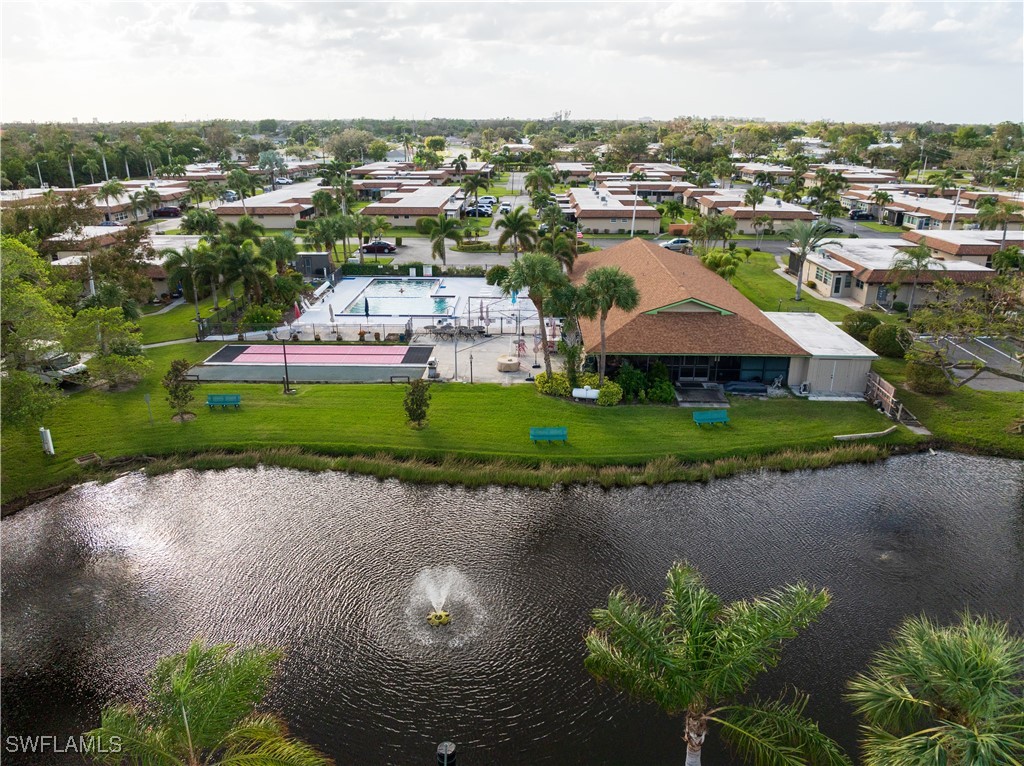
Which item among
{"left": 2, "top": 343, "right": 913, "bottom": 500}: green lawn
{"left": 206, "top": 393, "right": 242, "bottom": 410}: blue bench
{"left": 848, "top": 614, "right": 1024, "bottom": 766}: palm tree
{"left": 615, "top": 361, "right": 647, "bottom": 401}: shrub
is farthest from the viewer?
{"left": 615, "top": 361, "right": 647, "bottom": 401}: shrub

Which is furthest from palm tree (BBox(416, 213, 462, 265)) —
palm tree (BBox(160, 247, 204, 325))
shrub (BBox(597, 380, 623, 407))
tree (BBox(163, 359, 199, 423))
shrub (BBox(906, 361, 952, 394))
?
shrub (BBox(906, 361, 952, 394))

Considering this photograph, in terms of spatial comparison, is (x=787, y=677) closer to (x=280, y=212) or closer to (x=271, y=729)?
(x=271, y=729)

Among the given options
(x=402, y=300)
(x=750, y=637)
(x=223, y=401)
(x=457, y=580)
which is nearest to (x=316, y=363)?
(x=223, y=401)

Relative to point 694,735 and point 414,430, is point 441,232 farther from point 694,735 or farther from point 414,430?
point 694,735

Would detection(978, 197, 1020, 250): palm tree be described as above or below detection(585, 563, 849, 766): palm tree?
above

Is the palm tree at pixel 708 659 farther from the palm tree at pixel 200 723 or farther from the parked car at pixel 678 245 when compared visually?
the parked car at pixel 678 245

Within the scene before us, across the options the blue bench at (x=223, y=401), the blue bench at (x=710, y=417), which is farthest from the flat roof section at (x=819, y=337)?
the blue bench at (x=223, y=401)

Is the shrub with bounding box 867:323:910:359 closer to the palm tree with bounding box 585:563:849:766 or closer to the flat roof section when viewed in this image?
the flat roof section
